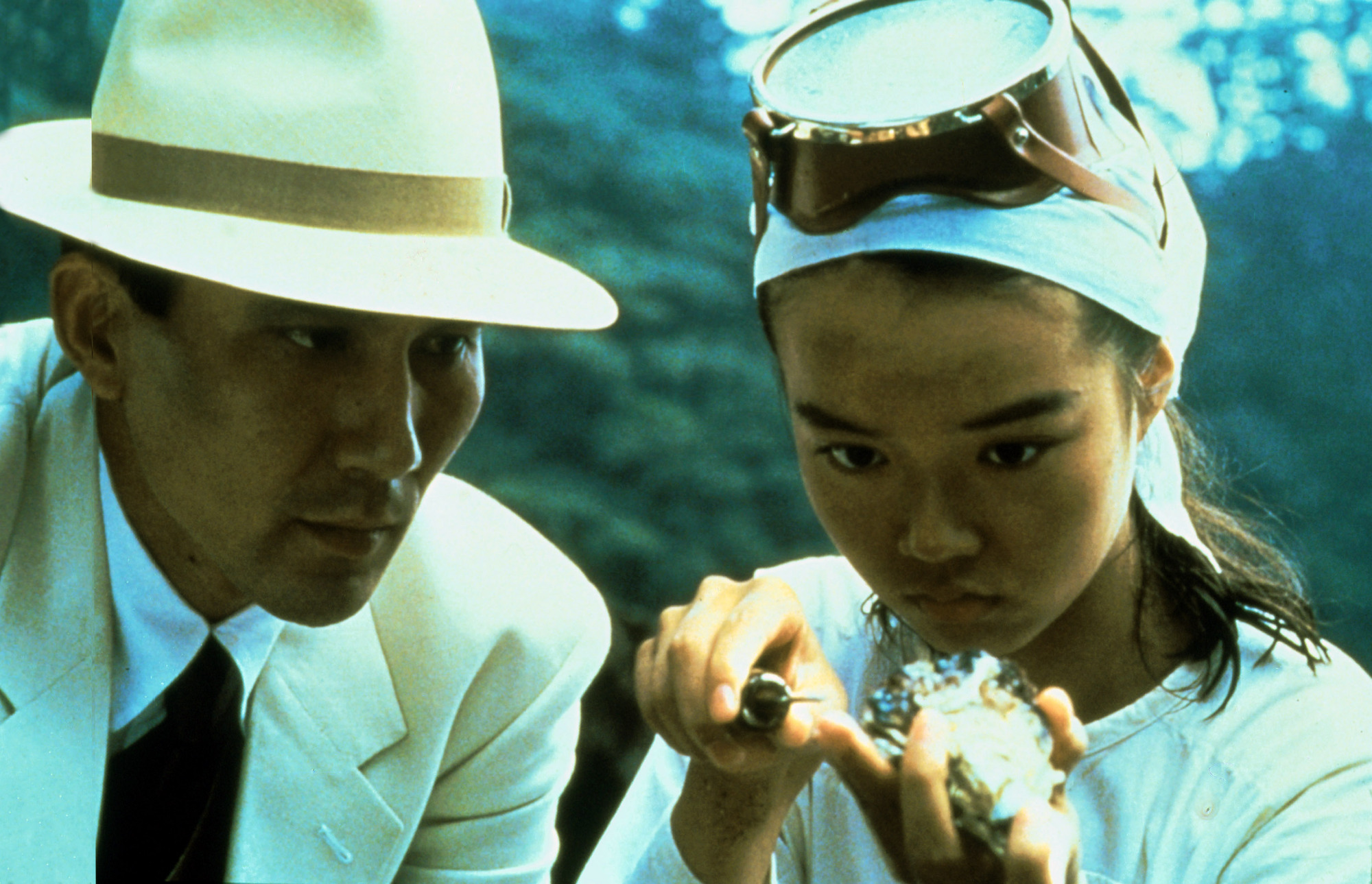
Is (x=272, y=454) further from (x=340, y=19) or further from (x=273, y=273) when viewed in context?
(x=340, y=19)

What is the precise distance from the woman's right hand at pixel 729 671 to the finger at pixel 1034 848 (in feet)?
0.82

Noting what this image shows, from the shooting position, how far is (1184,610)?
1.61 m

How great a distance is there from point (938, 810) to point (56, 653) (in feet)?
4.00

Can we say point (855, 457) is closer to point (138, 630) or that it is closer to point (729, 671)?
point (729, 671)

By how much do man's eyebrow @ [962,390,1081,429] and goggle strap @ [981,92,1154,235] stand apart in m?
0.22

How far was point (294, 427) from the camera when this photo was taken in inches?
62.5

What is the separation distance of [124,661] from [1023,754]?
1237mm

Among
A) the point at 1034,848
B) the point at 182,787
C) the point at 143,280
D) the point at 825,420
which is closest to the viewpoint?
the point at 1034,848

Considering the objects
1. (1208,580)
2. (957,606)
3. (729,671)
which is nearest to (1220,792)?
(1208,580)

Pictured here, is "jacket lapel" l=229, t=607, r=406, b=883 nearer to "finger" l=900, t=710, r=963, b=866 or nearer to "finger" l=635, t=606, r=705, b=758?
"finger" l=635, t=606, r=705, b=758

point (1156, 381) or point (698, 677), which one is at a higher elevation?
point (1156, 381)

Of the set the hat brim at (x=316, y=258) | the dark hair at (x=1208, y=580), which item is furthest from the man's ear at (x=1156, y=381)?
the hat brim at (x=316, y=258)

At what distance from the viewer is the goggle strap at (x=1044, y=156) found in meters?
1.34

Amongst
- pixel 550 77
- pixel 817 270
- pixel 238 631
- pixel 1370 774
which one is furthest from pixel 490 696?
pixel 550 77
